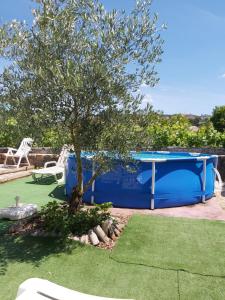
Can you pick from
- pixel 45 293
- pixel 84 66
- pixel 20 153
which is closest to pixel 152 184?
pixel 84 66

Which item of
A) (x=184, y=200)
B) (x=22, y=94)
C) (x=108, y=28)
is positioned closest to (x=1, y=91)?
(x=22, y=94)

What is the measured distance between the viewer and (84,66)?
17.7 feet

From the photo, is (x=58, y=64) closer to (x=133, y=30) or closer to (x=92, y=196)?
(x=133, y=30)

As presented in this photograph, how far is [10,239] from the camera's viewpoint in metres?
6.24

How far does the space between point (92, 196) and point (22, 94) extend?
14.5ft

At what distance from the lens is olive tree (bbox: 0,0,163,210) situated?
5353mm

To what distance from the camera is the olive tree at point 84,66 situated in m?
5.35

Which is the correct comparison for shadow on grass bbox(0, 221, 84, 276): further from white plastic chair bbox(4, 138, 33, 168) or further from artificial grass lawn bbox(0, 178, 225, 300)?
white plastic chair bbox(4, 138, 33, 168)

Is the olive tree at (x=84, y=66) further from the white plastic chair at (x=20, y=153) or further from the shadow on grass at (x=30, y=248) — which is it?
the white plastic chair at (x=20, y=153)

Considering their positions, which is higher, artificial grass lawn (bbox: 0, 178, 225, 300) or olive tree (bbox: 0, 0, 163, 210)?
olive tree (bbox: 0, 0, 163, 210)

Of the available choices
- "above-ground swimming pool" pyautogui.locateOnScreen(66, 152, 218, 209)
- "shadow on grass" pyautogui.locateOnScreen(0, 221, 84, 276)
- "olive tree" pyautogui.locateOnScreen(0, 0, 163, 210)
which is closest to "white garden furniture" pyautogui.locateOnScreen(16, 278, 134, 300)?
"shadow on grass" pyautogui.locateOnScreen(0, 221, 84, 276)

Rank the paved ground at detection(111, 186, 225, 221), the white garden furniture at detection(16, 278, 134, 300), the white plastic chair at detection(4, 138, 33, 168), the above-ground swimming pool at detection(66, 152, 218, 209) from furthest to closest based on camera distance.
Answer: the white plastic chair at detection(4, 138, 33, 168), the above-ground swimming pool at detection(66, 152, 218, 209), the paved ground at detection(111, 186, 225, 221), the white garden furniture at detection(16, 278, 134, 300)

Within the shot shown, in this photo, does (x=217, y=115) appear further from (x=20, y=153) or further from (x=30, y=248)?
(x=30, y=248)

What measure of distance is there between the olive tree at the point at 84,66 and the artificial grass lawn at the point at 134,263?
184cm
